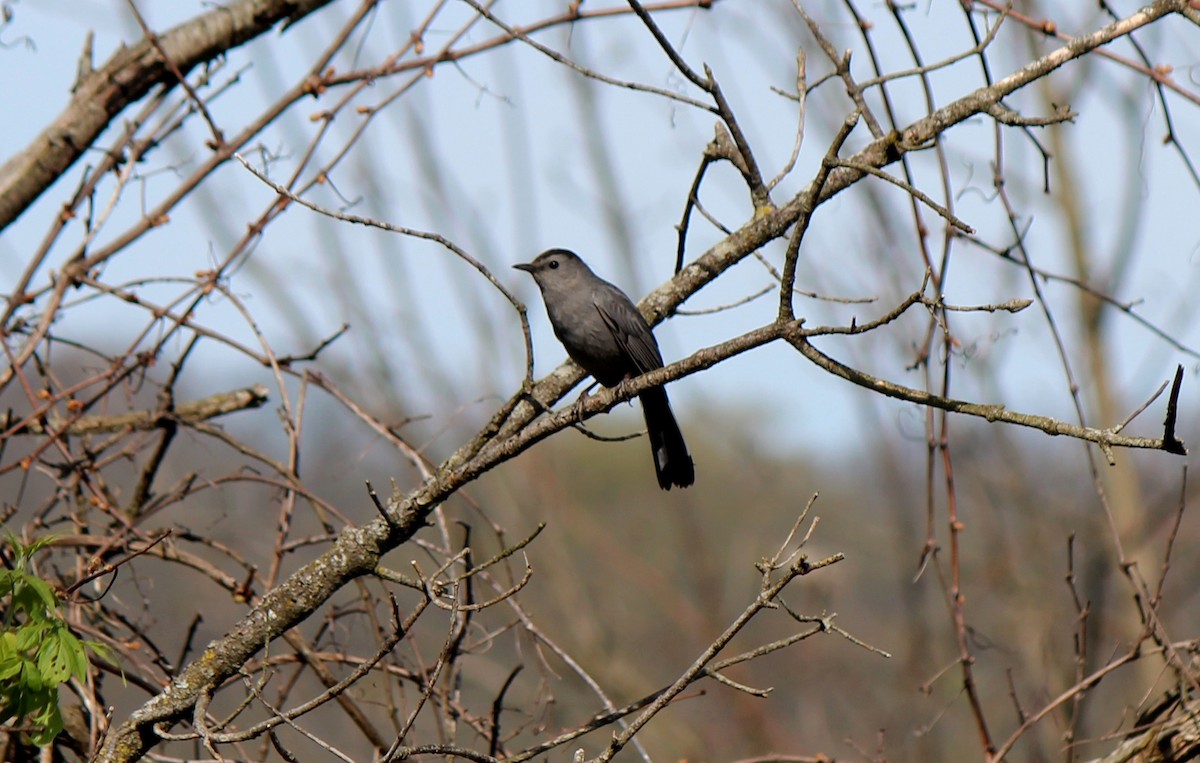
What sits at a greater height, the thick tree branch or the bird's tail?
the thick tree branch

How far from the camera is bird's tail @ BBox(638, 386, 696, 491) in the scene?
15.3 feet

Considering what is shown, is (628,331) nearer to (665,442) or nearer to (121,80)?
(665,442)

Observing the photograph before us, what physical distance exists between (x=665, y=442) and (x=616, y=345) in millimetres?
474

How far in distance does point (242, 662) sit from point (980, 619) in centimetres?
1167

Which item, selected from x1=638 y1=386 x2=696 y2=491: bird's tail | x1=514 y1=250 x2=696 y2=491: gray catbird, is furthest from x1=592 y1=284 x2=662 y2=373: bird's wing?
x1=638 y1=386 x2=696 y2=491: bird's tail

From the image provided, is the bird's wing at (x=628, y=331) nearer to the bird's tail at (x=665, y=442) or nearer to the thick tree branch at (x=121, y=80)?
the bird's tail at (x=665, y=442)

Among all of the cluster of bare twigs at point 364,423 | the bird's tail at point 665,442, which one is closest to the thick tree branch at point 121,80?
the cluster of bare twigs at point 364,423

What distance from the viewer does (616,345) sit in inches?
192

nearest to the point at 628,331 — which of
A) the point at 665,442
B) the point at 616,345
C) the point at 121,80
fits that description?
the point at 616,345

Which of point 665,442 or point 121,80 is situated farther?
point 665,442

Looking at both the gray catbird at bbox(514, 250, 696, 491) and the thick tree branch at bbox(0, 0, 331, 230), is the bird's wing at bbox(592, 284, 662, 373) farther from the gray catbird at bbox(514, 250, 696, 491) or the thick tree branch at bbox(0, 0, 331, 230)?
the thick tree branch at bbox(0, 0, 331, 230)

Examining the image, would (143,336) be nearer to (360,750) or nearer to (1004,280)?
(1004,280)

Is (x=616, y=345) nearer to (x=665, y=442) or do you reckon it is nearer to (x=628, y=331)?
(x=628, y=331)

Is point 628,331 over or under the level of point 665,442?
over
